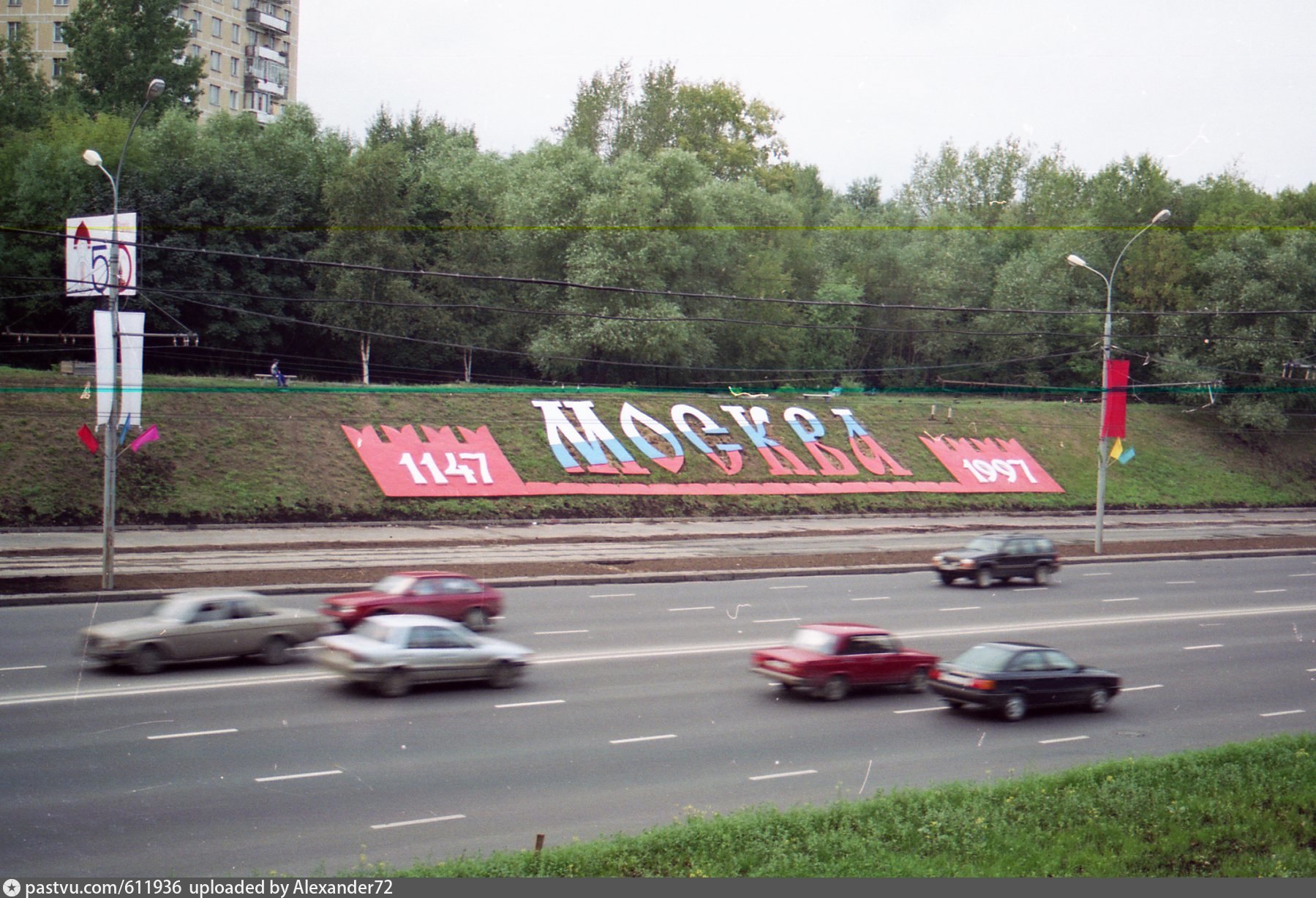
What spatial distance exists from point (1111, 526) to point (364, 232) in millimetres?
32889

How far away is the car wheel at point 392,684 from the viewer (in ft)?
48.1

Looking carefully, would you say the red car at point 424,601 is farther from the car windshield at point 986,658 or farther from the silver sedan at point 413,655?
the car windshield at point 986,658

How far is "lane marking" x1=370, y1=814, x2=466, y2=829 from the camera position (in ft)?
31.8

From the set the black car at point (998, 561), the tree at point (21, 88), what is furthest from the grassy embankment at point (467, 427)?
the tree at point (21, 88)

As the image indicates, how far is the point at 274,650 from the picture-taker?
16.3m

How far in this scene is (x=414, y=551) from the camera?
2831 centimetres

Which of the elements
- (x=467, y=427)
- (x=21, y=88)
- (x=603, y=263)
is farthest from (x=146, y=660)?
(x=21, y=88)

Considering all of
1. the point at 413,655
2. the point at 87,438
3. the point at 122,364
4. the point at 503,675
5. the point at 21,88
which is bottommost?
the point at 503,675

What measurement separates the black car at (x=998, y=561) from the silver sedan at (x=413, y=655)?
48.3ft

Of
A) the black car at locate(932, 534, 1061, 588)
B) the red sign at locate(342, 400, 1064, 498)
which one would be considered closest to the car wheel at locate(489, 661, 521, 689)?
the black car at locate(932, 534, 1061, 588)

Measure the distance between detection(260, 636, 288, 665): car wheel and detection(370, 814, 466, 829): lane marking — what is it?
7.27 metres

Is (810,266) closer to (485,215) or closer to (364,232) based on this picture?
(485,215)

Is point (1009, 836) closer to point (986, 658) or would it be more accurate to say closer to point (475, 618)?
point (986, 658)

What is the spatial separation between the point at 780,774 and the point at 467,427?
2936cm
